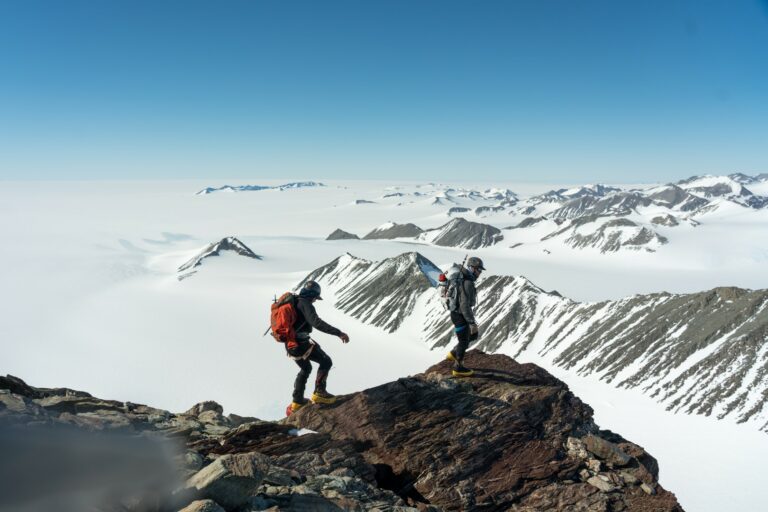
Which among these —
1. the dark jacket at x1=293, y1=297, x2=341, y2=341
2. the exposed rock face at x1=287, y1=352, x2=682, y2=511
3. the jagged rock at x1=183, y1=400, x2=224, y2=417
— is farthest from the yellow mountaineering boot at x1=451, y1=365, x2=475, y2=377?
the jagged rock at x1=183, y1=400, x2=224, y2=417

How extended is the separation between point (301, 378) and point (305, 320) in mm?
2086

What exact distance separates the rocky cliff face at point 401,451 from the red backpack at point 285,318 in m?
2.64

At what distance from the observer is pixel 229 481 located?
710 centimetres

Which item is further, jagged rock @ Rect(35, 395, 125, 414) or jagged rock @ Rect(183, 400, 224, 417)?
jagged rock @ Rect(183, 400, 224, 417)

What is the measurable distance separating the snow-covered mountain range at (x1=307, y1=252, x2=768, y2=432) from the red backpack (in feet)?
155

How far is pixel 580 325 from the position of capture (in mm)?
62812

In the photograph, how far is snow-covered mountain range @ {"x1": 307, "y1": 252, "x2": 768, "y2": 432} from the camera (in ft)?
142

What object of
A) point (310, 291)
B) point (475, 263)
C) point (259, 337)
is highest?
point (475, 263)

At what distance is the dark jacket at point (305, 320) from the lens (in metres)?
11.4

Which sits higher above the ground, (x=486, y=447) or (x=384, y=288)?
(x=486, y=447)

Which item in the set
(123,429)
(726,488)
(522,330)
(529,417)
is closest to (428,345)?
(522,330)

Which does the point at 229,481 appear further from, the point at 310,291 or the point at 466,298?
the point at 466,298

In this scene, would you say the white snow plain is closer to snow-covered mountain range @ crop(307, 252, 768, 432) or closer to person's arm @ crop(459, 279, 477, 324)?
snow-covered mountain range @ crop(307, 252, 768, 432)

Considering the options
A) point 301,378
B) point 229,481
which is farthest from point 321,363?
point 229,481
